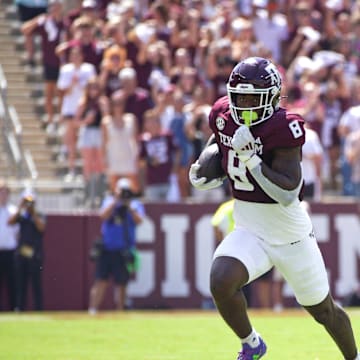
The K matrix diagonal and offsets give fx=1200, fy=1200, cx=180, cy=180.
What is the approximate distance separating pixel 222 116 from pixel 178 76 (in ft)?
28.7

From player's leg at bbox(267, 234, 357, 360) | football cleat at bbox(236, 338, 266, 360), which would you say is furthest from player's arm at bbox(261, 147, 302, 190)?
football cleat at bbox(236, 338, 266, 360)

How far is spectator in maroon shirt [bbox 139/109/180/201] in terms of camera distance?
50.0ft

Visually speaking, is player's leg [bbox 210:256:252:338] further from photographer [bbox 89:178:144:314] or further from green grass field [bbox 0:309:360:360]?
photographer [bbox 89:178:144:314]

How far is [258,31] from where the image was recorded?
17578 mm

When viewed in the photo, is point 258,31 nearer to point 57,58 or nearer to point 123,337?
point 57,58

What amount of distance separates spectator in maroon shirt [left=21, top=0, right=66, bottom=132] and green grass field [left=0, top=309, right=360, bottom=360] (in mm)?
3584

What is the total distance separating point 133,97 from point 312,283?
8.53 m

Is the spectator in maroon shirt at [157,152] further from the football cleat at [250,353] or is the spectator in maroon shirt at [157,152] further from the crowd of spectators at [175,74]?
the football cleat at [250,353]

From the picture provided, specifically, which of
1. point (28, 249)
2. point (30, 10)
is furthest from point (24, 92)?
point (28, 249)

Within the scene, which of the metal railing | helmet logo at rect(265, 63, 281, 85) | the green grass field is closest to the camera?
helmet logo at rect(265, 63, 281, 85)

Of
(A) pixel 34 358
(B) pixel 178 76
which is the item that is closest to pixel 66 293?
(B) pixel 178 76

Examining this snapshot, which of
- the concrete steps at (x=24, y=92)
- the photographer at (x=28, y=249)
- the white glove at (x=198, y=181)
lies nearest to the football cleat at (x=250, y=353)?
the white glove at (x=198, y=181)

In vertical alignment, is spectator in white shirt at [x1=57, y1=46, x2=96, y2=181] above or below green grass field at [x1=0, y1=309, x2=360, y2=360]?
above

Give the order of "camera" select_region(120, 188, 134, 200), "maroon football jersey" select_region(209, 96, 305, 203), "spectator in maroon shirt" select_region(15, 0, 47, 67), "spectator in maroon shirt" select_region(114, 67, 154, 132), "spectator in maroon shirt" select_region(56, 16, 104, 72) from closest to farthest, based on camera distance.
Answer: "maroon football jersey" select_region(209, 96, 305, 203)
"camera" select_region(120, 188, 134, 200)
"spectator in maroon shirt" select_region(114, 67, 154, 132)
"spectator in maroon shirt" select_region(56, 16, 104, 72)
"spectator in maroon shirt" select_region(15, 0, 47, 67)
